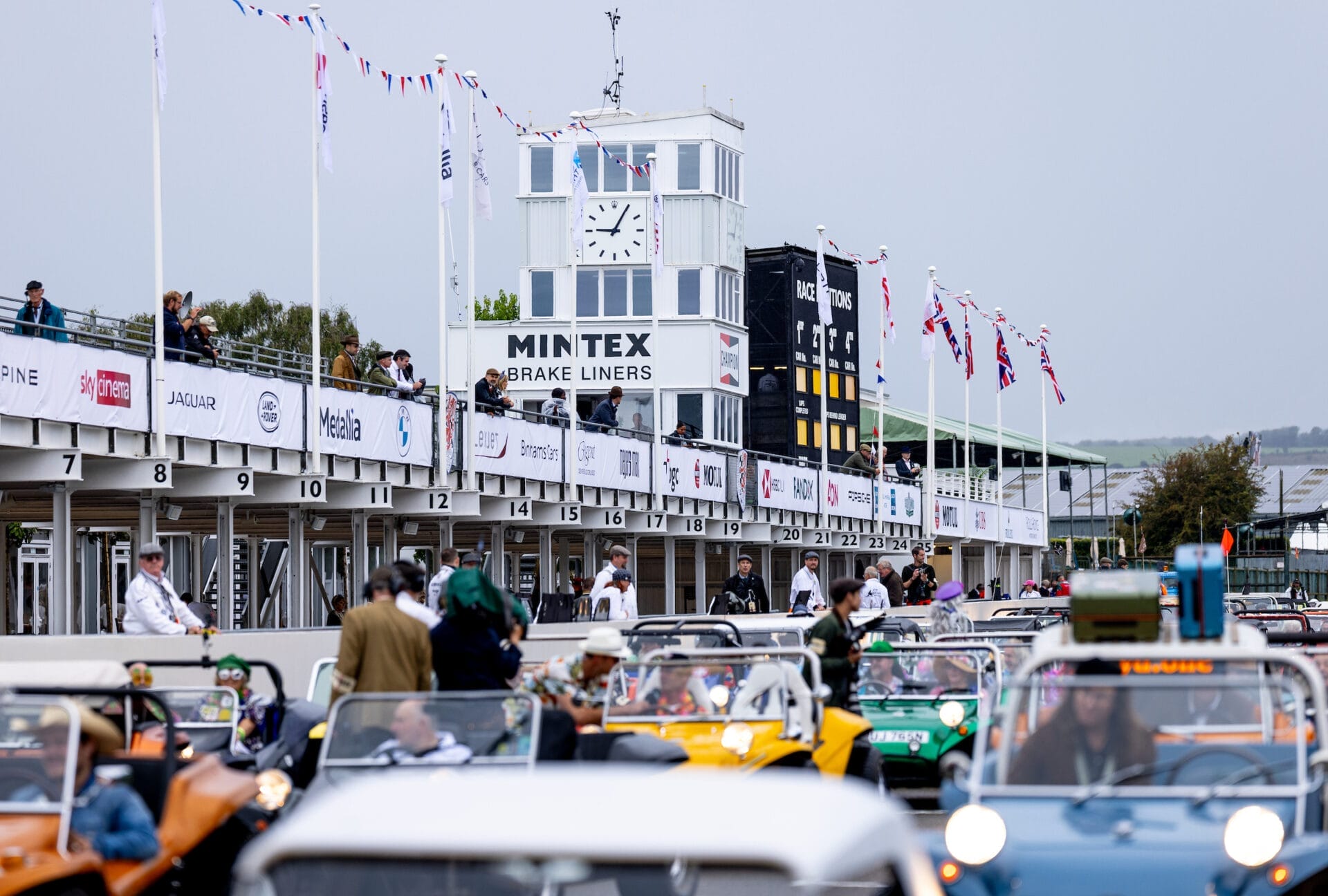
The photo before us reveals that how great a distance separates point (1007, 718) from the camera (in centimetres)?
923

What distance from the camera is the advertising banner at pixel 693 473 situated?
45719 mm

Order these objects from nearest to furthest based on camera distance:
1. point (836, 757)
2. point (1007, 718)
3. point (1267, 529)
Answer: point (1007, 718), point (836, 757), point (1267, 529)

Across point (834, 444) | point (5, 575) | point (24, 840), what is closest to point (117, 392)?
point (5, 575)

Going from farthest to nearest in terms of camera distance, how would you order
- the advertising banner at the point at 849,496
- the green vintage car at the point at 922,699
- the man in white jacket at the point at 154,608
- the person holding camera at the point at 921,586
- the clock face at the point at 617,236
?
the clock face at the point at 617,236, the advertising banner at the point at 849,496, the person holding camera at the point at 921,586, the man in white jacket at the point at 154,608, the green vintage car at the point at 922,699

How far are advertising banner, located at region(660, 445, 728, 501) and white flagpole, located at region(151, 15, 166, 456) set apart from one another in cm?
1758

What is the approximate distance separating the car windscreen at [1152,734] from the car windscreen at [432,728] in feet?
7.67

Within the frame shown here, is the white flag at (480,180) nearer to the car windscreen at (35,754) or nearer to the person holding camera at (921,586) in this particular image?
the person holding camera at (921,586)

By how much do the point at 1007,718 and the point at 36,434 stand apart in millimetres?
17402

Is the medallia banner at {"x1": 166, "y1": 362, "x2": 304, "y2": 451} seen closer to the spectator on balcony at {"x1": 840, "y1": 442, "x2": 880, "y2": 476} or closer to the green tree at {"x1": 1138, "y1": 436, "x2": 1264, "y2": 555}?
the spectator on balcony at {"x1": 840, "y1": 442, "x2": 880, "y2": 476}

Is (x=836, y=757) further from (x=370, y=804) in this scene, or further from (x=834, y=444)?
(x=834, y=444)

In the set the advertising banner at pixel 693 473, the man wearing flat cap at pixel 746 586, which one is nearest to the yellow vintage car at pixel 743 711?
the man wearing flat cap at pixel 746 586

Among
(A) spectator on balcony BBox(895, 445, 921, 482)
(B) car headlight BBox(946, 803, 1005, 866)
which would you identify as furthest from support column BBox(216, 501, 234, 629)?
(A) spectator on balcony BBox(895, 445, 921, 482)

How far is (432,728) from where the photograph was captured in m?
10.3

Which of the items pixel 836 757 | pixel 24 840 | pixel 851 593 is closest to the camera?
pixel 24 840
